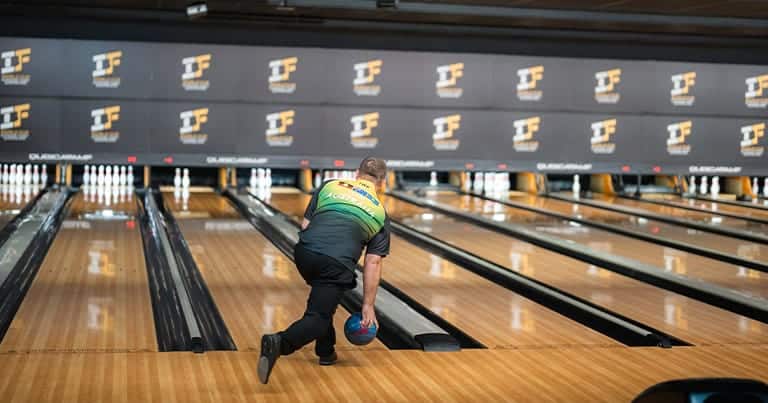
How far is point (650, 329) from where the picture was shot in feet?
17.1

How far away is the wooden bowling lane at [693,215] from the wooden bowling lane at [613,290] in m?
2.29

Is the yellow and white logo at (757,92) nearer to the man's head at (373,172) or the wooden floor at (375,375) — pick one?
the wooden floor at (375,375)

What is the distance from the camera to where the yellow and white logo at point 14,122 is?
34.4 ft

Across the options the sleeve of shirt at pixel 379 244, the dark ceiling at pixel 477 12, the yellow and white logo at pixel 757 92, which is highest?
the dark ceiling at pixel 477 12

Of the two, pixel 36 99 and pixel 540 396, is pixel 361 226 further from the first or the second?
pixel 36 99

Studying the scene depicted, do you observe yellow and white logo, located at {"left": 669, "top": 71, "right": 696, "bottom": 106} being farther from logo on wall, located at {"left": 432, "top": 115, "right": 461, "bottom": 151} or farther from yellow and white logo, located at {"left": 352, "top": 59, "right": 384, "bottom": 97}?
yellow and white logo, located at {"left": 352, "top": 59, "right": 384, "bottom": 97}

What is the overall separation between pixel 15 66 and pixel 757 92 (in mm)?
8271

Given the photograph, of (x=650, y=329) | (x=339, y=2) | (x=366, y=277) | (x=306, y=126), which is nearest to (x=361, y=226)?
(x=366, y=277)

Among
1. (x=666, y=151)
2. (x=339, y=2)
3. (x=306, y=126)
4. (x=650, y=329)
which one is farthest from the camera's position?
(x=666, y=151)

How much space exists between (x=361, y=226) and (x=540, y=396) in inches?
37.1

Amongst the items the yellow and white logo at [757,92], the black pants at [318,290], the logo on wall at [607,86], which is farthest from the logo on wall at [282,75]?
the black pants at [318,290]

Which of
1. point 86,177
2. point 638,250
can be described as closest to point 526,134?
point 638,250

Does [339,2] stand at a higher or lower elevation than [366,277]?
higher

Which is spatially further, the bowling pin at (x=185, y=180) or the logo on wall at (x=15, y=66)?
the bowling pin at (x=185, y=180)
